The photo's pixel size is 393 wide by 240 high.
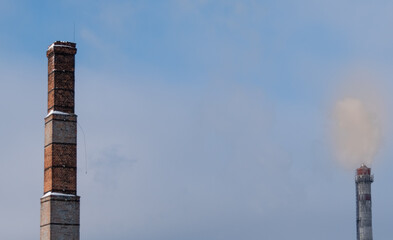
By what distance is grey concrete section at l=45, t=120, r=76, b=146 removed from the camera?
34906 mm

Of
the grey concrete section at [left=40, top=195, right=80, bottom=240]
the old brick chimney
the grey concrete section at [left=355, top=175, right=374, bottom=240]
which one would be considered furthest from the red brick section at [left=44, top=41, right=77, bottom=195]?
the grey concrete section at [left=355, top=175, right=374, bottom=240]

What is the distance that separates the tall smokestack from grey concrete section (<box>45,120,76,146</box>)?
183ft

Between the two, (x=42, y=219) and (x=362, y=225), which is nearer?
(x=42, y=219)

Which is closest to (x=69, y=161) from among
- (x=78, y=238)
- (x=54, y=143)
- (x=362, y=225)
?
(x=54, y=143)

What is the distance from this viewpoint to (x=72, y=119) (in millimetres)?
35375

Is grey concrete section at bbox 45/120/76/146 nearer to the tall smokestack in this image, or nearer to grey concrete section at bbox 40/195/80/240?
grey concrete section at bbox 40/195/80/240

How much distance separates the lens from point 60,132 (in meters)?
35.0

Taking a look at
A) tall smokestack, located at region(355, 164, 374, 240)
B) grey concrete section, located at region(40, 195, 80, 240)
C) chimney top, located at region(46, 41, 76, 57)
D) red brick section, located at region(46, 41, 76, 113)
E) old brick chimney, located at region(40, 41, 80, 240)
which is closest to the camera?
grey concrete section, located at region(40, 195, 80, 240)

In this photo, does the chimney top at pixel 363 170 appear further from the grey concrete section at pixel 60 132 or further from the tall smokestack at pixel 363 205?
the grey concrete section at pixel 60 132

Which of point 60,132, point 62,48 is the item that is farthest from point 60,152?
point 62,48

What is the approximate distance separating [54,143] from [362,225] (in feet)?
186

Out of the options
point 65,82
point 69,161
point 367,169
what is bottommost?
point 69,161

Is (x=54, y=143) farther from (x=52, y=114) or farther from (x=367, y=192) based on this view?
(x=367, y=192)

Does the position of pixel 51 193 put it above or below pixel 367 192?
below
